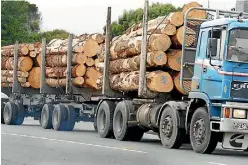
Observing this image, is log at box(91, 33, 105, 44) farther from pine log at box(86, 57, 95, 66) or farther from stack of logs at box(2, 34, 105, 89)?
pine log at box(86, 57, 95, 66)

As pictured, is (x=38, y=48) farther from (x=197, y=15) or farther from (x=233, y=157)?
(x=233, y=157)

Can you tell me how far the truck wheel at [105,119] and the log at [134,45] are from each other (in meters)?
1.46

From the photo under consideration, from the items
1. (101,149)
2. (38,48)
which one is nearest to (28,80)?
(38,48)

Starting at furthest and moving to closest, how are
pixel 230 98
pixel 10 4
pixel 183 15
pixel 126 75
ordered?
pixel 10 4
pixel 126 75
pixel 183 15
pixel 230 98

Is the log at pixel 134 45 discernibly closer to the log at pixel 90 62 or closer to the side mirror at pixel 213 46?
the side mirror at pixel 213 46

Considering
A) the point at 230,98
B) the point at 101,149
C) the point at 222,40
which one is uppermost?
the point at 222,40

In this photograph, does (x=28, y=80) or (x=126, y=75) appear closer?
(x=126, y=75)

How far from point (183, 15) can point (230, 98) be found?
3.73 metres

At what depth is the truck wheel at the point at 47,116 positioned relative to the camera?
2755cm

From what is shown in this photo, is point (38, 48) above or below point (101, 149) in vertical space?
above

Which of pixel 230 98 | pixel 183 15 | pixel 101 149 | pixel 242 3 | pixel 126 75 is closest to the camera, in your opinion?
pixel 230 98

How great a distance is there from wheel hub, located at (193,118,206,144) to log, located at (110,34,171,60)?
9.95 feet

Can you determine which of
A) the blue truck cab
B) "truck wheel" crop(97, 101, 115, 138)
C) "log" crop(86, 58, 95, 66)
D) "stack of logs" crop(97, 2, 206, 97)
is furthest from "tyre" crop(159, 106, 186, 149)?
"log" crop(86, 58, 95, 66)

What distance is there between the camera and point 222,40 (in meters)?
16.3
